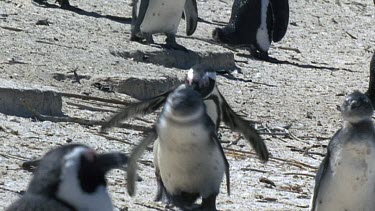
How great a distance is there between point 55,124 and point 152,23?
4628mm

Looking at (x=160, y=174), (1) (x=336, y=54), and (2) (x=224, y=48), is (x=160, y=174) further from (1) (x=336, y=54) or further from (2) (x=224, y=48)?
(1) (x=336, y=54)

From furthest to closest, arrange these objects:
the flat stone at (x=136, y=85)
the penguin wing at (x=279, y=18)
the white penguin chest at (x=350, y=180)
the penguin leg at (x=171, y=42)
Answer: the penguin wing at (x=279, y=18) → the penguin leg at (x=171, y=42) → the flat stone at (x=136, y=85) → the white penguin chest at (x=350, y=180)

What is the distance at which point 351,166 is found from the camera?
20.5ft

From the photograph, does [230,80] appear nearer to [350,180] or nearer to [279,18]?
[279,18]

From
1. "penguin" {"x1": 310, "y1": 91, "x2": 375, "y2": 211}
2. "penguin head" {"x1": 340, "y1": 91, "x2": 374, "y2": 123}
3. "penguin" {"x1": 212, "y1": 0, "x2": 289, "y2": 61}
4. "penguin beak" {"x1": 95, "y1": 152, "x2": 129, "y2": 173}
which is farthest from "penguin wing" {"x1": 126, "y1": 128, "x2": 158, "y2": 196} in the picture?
"penguin" {"x1": 212, "y1": 0, "x2": 289, "y2": 61}

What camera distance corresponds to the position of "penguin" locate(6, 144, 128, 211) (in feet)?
14.3

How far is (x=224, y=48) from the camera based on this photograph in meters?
12.4

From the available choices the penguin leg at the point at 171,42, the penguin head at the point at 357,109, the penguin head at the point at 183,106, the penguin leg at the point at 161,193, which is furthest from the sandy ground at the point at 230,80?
A: the penguin head at the point at 357,109

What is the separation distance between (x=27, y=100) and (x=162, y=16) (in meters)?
4.40

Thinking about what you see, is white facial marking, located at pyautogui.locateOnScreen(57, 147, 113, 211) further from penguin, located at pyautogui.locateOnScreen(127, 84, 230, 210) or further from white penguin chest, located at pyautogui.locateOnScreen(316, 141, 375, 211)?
white penguin chest, located at pyautogui.locateOnScreen(316, 141, 375, 211)

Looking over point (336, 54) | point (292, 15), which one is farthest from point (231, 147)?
point (292, 15)

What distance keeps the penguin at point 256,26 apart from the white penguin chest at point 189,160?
19.9ft

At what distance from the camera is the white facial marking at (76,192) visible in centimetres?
436

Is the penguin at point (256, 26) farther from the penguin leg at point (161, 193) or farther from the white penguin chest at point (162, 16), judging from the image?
the penguin leg at point (161, 193)
